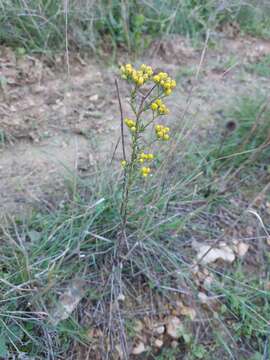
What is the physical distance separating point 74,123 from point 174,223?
33.3 inches

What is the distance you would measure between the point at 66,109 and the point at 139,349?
4.32 ft

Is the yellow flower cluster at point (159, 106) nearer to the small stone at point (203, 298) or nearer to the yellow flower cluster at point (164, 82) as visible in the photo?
the yellow flower cluster at point (164, 82)

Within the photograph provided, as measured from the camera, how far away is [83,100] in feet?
7.38

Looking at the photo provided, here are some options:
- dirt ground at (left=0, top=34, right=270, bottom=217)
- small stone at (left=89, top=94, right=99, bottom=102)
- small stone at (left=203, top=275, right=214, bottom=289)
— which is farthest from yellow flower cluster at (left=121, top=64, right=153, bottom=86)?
small stone at (left=89, top=94, right=99, bottom=102)

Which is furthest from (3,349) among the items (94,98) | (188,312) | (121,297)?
(94,98)

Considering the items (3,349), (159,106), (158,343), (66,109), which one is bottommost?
(158,343)

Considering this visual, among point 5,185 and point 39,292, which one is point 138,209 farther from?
point 5,185

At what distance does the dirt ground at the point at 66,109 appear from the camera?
183cm

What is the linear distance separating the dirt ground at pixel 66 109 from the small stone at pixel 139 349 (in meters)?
0.71

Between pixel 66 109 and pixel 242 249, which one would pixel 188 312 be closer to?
pixel 242 249

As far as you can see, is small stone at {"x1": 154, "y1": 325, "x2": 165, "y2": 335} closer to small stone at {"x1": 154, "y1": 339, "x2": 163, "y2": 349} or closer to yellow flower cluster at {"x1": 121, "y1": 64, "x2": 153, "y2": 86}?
small stone at {"x1": 154, "y1": 339, "x2": 163, "y2": 349}

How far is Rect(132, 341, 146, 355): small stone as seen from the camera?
1.43 metres

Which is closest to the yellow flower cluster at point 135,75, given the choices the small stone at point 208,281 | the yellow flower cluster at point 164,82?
the yellow flower cluster at point 164,82

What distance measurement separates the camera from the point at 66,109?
7.09 feet
